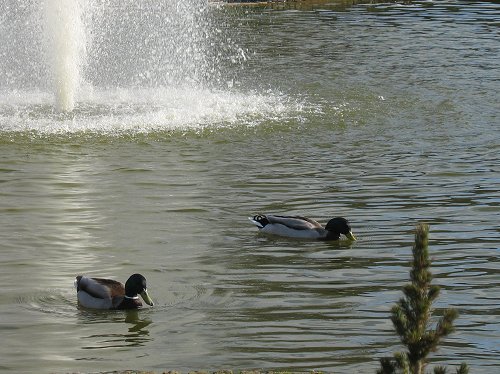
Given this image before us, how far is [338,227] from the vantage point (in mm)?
12281

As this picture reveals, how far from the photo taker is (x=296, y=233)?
41.0 ft

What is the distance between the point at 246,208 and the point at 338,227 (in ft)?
6.36

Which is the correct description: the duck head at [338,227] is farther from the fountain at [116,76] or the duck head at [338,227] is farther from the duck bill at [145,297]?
the fountain at [116,76]

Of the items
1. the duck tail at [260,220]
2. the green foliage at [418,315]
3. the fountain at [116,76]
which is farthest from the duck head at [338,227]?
the green foliage at [418,315]

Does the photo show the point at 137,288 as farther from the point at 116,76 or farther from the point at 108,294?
the point at 116,76

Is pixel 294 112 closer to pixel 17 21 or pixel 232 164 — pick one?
pixel 232 164

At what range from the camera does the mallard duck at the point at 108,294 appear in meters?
9.94

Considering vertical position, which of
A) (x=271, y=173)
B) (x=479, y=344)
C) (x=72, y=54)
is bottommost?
(x=479, y=344)

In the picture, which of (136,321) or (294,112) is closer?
(136,321)

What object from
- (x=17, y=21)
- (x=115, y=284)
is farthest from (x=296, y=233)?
(x=17, y=21)

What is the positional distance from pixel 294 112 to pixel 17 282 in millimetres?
9694

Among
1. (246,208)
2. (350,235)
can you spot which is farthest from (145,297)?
(246,208)

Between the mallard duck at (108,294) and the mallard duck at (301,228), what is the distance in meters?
2.77

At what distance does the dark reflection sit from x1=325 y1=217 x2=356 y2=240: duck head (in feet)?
9.56
